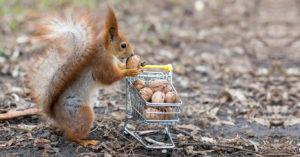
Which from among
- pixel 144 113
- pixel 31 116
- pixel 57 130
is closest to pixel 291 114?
pixel 144 113

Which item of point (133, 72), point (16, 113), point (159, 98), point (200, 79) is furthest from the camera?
point (200, 79)

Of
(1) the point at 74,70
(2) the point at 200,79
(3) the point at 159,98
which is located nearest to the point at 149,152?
(3) the point at 159,98

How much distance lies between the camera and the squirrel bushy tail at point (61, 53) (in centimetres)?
281

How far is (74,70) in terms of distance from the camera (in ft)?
9.25

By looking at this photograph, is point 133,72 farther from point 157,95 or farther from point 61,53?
point 61,53

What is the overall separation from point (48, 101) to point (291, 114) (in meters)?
2.77

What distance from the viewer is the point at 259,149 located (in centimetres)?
314

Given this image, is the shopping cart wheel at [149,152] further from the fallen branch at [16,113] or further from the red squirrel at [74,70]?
the fallen branch at [16,113]

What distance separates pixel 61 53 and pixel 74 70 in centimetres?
21

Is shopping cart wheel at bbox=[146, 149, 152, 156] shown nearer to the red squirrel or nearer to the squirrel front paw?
the red squirrel

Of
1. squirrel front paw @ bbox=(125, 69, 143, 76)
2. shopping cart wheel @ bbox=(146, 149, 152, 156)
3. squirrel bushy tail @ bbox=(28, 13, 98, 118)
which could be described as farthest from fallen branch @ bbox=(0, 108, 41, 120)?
shopping cart wheel @ bbox=(146, 149, 152, 156)

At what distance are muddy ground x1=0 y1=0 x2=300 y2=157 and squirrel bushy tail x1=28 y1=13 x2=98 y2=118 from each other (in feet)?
1.41

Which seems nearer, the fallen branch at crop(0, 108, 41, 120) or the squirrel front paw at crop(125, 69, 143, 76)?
the squirrel front paw at crop(125, 69, 143, 76)

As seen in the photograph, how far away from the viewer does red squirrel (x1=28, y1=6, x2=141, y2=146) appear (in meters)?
2.82
